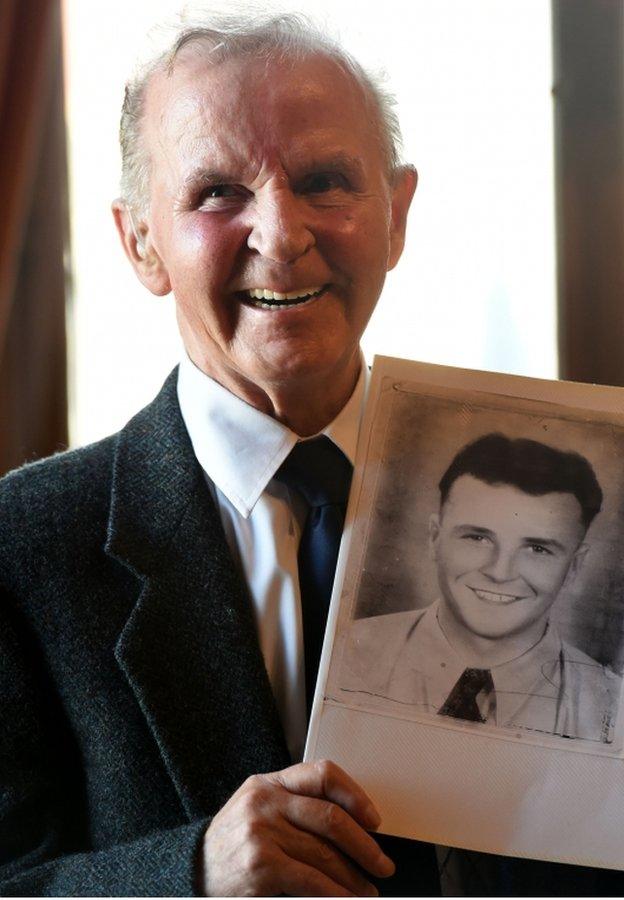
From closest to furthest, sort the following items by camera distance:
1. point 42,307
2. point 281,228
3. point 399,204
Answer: point 281,228 → point 399,204 → point 42,307

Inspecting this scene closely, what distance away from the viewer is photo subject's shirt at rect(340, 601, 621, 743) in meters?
0.84

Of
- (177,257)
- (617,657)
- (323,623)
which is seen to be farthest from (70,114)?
(617,657)

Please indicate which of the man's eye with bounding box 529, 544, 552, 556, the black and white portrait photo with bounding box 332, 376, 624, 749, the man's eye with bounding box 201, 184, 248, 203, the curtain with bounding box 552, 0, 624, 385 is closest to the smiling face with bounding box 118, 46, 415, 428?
the man's eye with bounding box 201, 184, 248, 203

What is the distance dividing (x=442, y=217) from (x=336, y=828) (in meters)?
1.23

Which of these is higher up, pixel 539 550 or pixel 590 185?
pixel 590 185

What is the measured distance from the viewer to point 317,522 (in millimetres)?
965

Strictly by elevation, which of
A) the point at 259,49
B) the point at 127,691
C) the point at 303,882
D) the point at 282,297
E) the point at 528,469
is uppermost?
the point at 259,49

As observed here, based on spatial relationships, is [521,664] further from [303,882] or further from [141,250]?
[141,250]

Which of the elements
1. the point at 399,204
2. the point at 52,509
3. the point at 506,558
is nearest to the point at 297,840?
the point at 506,558

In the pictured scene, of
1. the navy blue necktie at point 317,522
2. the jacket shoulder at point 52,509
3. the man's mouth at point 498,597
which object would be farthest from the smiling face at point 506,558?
the jacket shoulder at point 52,509

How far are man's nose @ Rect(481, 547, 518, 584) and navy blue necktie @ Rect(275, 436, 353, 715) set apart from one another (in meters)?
0.16

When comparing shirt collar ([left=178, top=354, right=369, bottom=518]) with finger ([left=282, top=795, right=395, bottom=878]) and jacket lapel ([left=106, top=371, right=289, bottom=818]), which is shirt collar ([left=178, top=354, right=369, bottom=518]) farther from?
finger ([left=282, top=795, right=395, bottom=878])

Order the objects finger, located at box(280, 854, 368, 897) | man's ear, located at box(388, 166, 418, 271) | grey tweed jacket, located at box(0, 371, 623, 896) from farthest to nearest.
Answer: man's ear, located at box(388, 166, 418, 271) < grey tweed jacket, located at box(0, 371, 623, 896) < finger, located at box(280, 854, 368, 897)

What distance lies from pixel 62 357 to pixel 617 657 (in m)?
1.12
